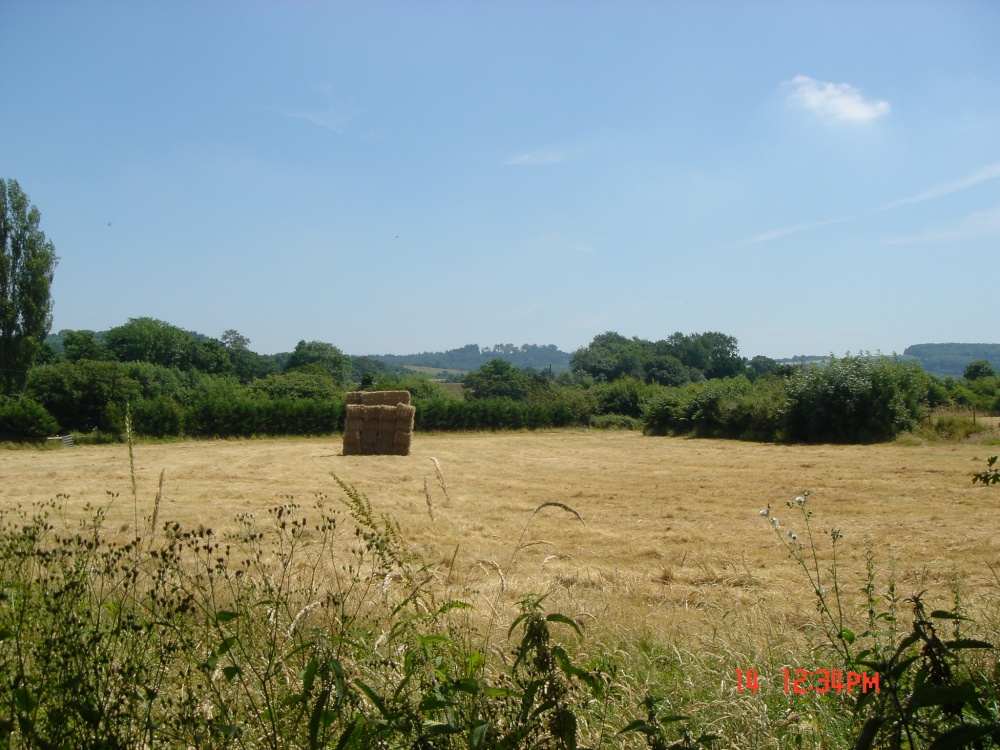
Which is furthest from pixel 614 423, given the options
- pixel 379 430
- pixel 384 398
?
pixel 379 430

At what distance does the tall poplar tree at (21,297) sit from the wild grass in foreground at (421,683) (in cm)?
3585

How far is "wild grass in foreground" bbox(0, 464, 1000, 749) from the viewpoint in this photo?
1459 millimetres

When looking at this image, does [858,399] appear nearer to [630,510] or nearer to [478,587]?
[630,510]

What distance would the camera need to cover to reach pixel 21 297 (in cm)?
3247

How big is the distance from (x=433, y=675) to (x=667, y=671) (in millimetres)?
1451

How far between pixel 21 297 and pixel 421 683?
3764cm

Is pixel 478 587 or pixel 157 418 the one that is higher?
pixel 478 587

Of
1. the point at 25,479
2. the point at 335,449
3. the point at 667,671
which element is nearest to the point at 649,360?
the point at 335,449

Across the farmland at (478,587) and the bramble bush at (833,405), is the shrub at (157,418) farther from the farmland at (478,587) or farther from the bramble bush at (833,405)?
the bramble bush at (833,405)

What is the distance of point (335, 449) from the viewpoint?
26375 mm

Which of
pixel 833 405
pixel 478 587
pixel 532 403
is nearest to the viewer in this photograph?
pixel 478 587
